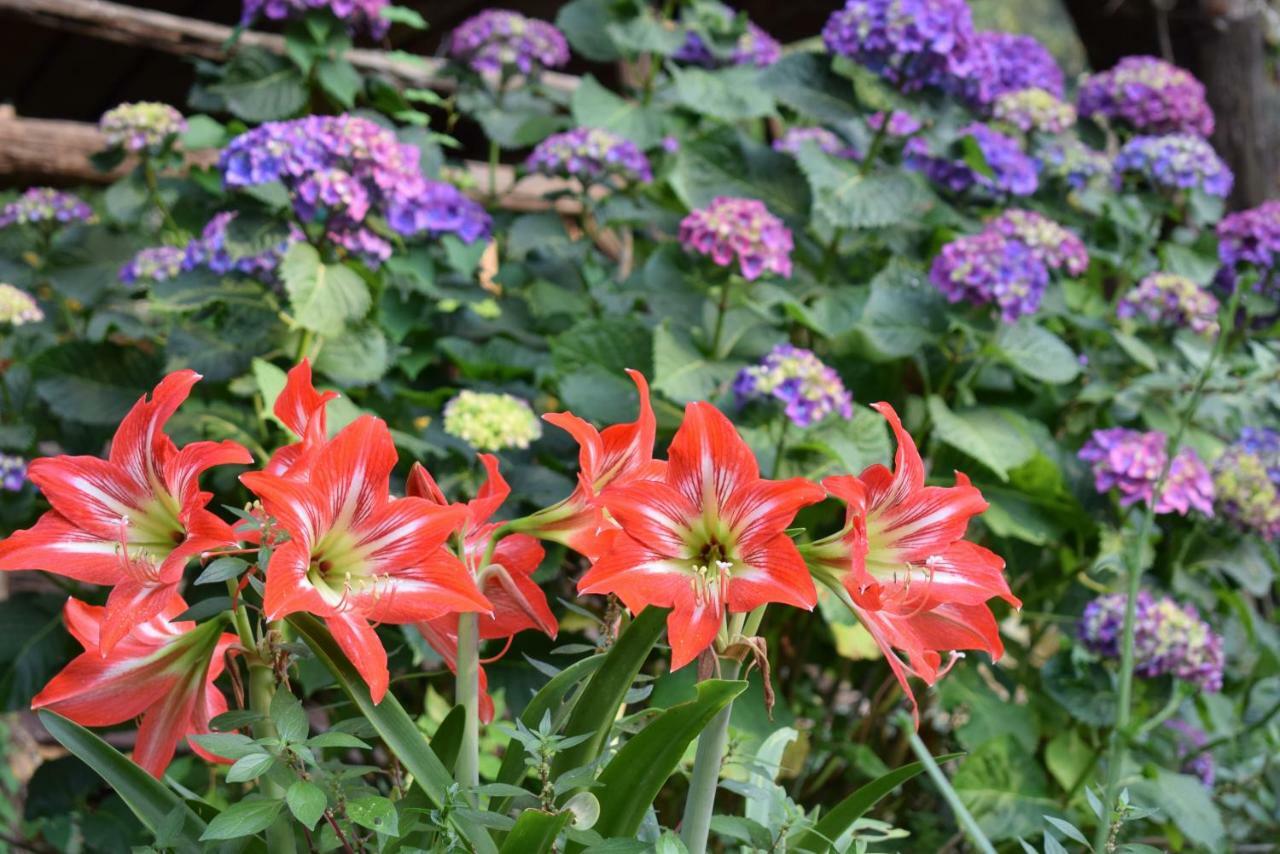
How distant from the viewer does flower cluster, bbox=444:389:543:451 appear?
190cm

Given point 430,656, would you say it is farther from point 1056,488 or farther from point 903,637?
point 903,637

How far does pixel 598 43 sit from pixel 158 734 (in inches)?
88.7

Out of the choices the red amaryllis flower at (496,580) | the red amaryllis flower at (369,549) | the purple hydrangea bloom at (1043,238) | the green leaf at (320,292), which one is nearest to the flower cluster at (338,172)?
the green leaf at (320,292)

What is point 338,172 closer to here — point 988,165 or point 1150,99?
point 988,165

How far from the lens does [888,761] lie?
2.49m

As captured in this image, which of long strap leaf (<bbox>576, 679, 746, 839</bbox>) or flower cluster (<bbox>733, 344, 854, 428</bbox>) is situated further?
flower cluster (<bbox>733, 344, 854, 428</bbox>)

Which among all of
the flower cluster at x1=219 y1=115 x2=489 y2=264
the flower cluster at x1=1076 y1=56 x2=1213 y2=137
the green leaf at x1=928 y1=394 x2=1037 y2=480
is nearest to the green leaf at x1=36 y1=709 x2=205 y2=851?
the flower cluster at x1=219 y1=115 x2=489 y2=264

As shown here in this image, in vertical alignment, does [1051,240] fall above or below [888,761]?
above

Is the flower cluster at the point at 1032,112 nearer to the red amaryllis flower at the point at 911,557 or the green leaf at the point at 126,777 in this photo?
the red amaryllis flower at the point at 911,557

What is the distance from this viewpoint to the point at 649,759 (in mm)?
738

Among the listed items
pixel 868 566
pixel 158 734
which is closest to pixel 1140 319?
pixel 868 566

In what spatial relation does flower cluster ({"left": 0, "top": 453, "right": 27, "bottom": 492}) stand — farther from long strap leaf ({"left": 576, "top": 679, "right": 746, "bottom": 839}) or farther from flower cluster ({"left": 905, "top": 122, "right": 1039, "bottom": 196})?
flower cluster ({"left": 905, "top": 122, "right": 1039, "bottom": 196})

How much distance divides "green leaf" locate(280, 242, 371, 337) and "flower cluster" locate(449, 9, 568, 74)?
Answer: 93cm

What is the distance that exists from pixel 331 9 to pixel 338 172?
0.61m
